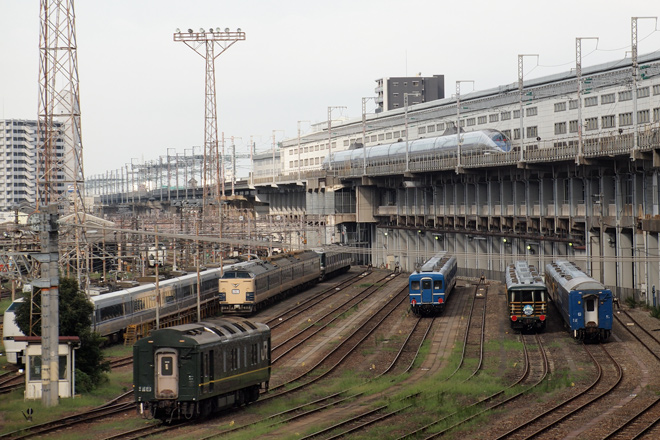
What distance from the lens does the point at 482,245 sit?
69250 mm

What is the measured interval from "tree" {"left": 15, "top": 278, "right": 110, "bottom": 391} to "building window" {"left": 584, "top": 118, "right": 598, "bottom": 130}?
147 feet

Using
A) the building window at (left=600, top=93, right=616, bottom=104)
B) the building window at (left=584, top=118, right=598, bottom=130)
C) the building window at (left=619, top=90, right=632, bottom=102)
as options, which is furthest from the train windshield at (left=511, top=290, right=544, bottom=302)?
the building window at (left=584, top=118, right=598, bottom=130)

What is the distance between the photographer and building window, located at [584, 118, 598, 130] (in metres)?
63.6

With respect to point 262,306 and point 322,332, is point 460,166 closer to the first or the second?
point 262,306

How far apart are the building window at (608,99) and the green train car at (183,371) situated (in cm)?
4653

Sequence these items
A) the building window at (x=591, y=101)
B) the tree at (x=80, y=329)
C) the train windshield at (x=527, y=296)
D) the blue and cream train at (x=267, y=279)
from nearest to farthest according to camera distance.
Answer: the tree at (x=80, y=329)
the train windshield at (x=527, y=296)
the blue and cream train at (x=267, y=279)
the building window at (x=591, y=101)

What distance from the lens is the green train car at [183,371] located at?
2056 centimetres

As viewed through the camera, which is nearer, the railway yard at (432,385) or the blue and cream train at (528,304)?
the railway yard at (432,385)

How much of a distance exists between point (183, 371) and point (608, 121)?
48.9 metres

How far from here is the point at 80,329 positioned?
1107 inches

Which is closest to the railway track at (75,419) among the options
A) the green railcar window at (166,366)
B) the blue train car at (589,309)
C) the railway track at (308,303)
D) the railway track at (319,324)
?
the green railcar window at (166,366)

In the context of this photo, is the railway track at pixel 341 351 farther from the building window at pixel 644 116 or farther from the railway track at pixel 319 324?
the building window at pixel 644 116

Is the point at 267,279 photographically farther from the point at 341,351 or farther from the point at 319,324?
the point at 341,351

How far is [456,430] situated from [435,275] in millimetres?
23384
